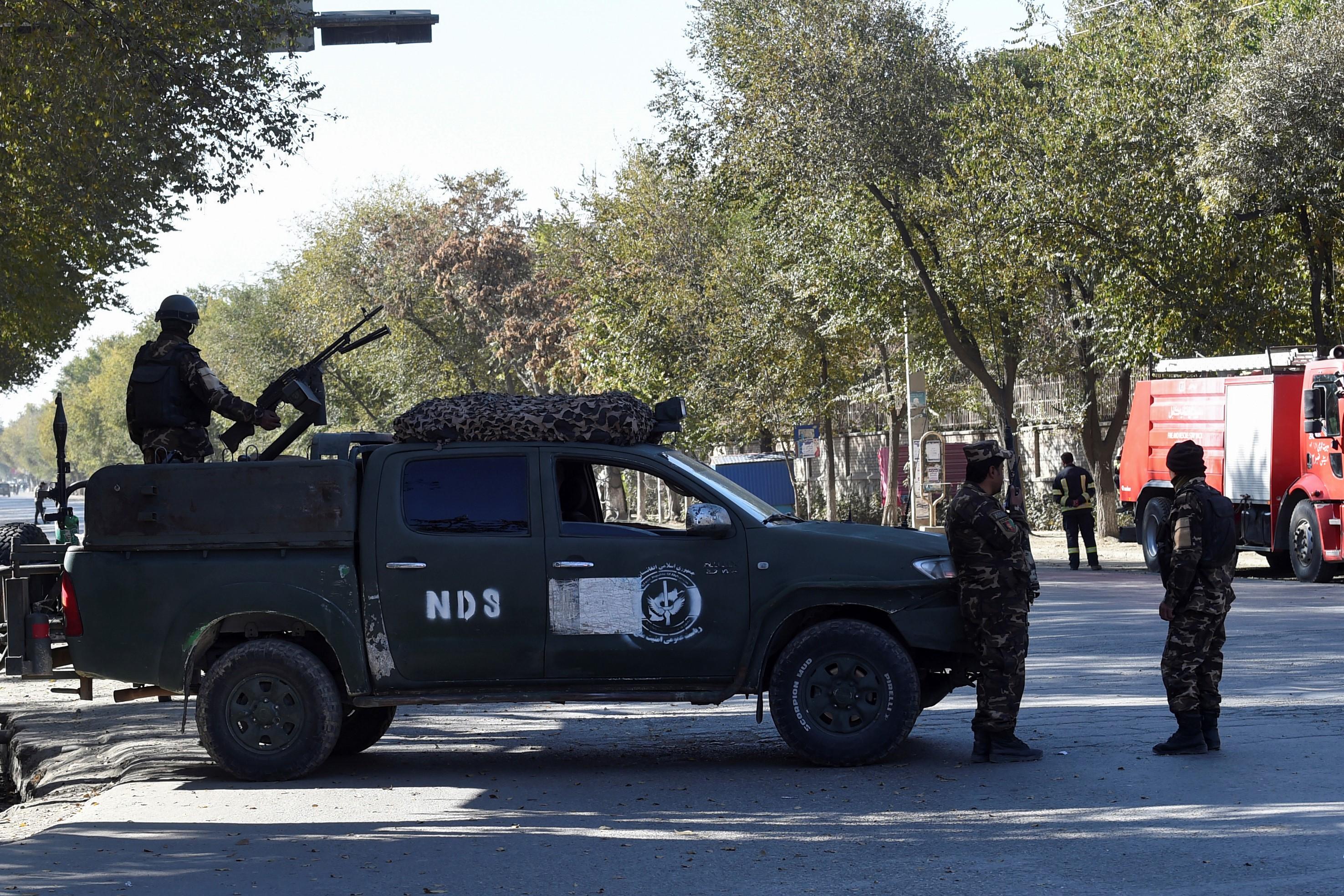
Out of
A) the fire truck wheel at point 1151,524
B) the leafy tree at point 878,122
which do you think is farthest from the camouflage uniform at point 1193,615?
the leafy tree at point 878,122

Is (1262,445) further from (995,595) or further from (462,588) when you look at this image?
(462,588)

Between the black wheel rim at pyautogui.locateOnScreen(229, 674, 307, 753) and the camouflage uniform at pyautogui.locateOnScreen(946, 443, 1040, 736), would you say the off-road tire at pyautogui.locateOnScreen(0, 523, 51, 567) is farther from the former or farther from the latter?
the camouflage uniform at pyautogui.locateOnScreen(946, 443, 1040, 736)

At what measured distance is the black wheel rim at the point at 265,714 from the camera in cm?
894

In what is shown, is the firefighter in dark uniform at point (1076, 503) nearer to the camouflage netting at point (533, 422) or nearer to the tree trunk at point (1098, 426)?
the tree trunk at point (1098, 426)

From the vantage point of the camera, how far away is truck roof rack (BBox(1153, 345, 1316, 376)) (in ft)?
72.0

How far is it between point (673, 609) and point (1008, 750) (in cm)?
197

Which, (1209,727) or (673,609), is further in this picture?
(1209,727)

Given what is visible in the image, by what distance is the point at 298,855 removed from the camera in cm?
702

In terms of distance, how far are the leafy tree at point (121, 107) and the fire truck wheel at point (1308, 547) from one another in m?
13.5

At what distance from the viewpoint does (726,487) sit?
30.1ft

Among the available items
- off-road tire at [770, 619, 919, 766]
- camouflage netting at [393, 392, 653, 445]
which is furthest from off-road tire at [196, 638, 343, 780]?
off-road tire at [770, 619, 919, 766]

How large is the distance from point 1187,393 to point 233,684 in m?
18.1

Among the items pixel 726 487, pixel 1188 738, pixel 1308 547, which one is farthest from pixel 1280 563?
pixel 726 487

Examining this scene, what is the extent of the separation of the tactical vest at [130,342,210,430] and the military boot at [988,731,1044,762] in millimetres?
5034
